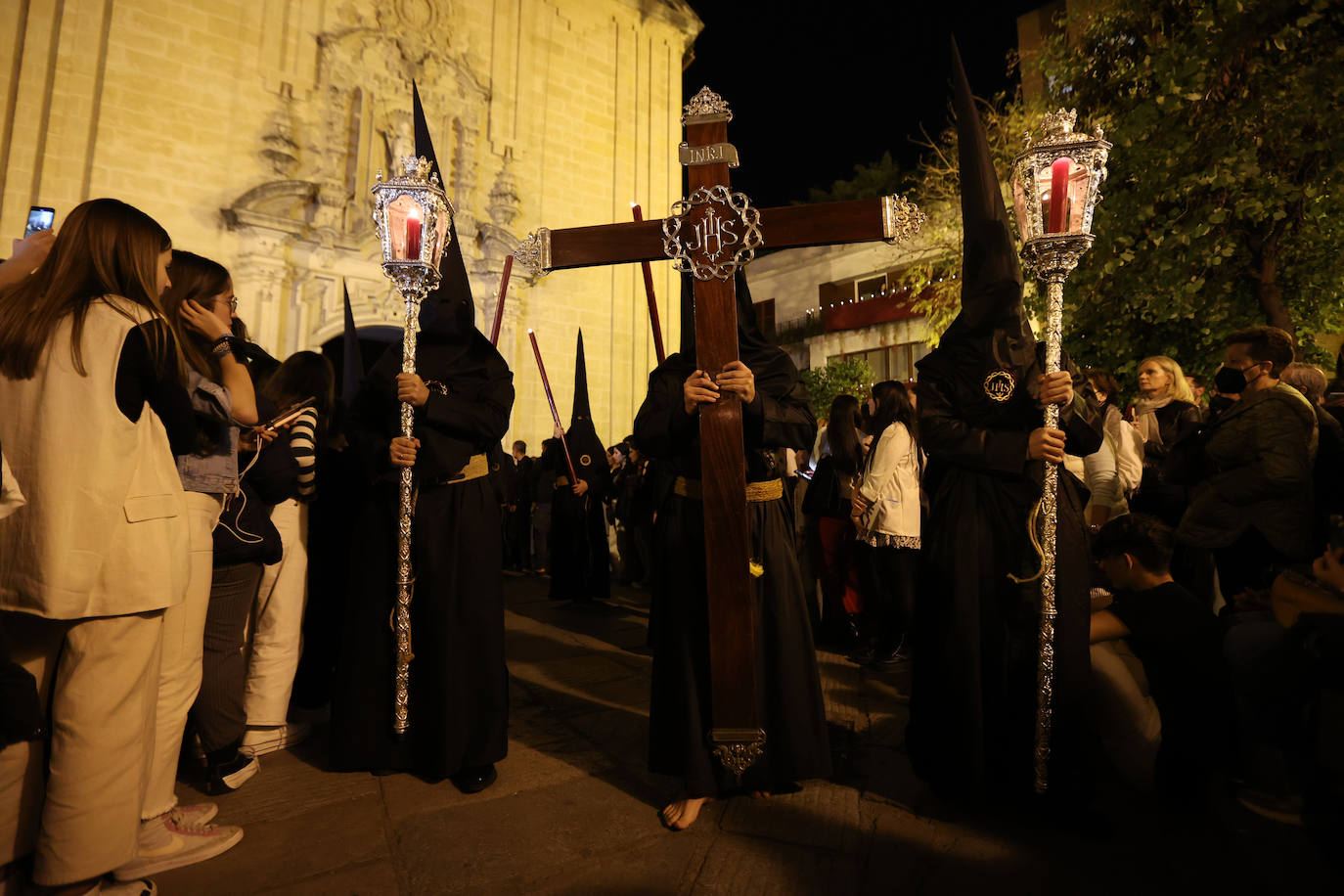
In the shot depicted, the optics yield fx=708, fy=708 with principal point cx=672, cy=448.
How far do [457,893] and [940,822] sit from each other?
5.31 feet

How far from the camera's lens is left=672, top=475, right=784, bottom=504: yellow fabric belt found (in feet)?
9.01

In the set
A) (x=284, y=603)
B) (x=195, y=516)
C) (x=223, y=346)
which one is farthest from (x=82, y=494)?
(x=284, y=603)

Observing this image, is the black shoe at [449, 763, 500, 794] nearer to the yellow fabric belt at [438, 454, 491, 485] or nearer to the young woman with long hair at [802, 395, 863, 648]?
the yellow fabric belt at [438, 454, 491, 485]

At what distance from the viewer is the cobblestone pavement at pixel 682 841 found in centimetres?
211

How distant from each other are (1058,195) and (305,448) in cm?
329

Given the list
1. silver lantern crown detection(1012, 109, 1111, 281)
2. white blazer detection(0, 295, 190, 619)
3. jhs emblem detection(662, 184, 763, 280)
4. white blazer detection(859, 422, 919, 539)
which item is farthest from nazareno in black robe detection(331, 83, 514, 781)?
white blazer detection(859, 422, 919, 539)

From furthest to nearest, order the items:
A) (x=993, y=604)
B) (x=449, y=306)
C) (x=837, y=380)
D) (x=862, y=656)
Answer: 1. (x=837, y=380)
2. (x=862, y=656)
3. (x=449, y=306)
4. (x=993, y=604)

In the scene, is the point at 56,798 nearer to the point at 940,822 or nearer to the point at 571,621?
the point at 940,822

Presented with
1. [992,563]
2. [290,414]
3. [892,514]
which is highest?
[290,414]

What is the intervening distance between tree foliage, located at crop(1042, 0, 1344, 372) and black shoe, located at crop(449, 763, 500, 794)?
8.52m

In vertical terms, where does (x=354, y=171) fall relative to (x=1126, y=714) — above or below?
above

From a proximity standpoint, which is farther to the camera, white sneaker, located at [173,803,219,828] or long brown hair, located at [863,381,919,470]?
long brown hair, located at [863,381,919,470]

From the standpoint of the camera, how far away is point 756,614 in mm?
2641

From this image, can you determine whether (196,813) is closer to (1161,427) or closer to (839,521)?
(839,521)
